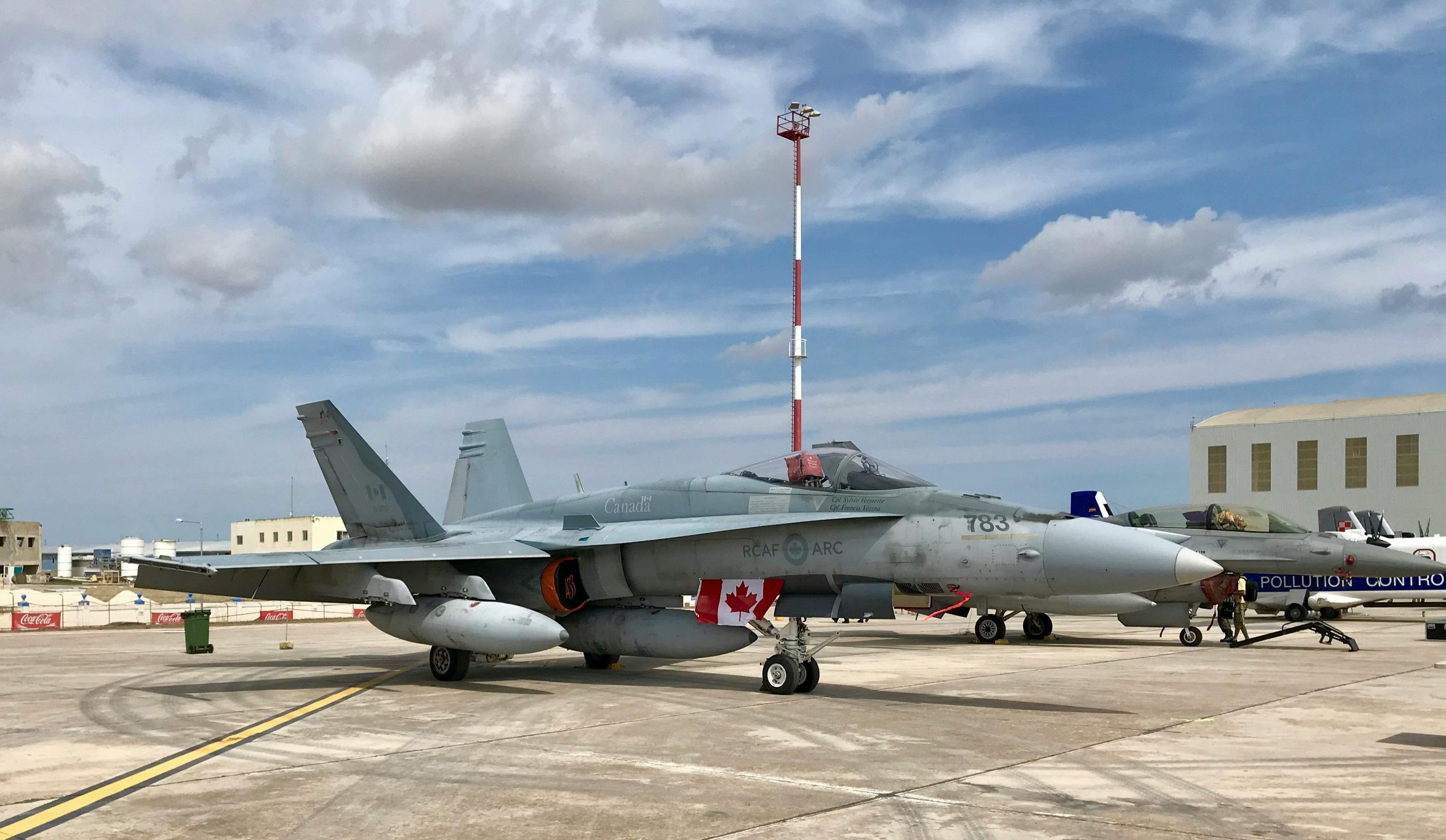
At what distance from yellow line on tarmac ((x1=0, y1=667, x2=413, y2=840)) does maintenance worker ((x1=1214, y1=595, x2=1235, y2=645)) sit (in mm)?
14584

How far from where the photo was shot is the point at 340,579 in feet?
43.1

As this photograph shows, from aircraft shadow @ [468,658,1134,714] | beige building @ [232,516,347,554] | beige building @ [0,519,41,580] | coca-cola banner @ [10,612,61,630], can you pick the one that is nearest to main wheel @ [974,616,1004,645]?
aircraft shadow @ [468,658,1134,714]

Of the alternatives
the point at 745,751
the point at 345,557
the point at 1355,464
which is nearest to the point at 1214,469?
the point at 1355,464

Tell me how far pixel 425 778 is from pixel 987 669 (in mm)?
9657

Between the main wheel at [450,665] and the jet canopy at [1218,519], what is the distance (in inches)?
494

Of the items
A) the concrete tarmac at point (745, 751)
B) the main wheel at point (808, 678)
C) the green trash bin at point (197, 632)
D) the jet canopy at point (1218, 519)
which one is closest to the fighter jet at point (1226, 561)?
the jet canopy at point (1218, 519)

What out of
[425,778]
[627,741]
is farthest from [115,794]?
[627,741]

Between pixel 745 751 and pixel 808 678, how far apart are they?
12.4ft

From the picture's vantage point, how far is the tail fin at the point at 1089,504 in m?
24.6

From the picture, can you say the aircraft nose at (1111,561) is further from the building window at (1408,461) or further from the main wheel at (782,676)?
the building window at (1408,461)

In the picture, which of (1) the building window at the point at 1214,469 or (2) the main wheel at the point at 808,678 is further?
(1) the building window at the point at 1214,469

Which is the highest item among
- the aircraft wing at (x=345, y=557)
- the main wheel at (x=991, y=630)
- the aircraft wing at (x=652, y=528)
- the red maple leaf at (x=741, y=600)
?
the aircraft wing at (x=652, y=528)

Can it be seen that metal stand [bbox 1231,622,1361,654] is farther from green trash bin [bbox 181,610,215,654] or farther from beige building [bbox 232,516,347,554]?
beige building [bbox 232,516,347,554]

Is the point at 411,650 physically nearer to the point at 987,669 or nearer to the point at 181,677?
the point at 181,677
